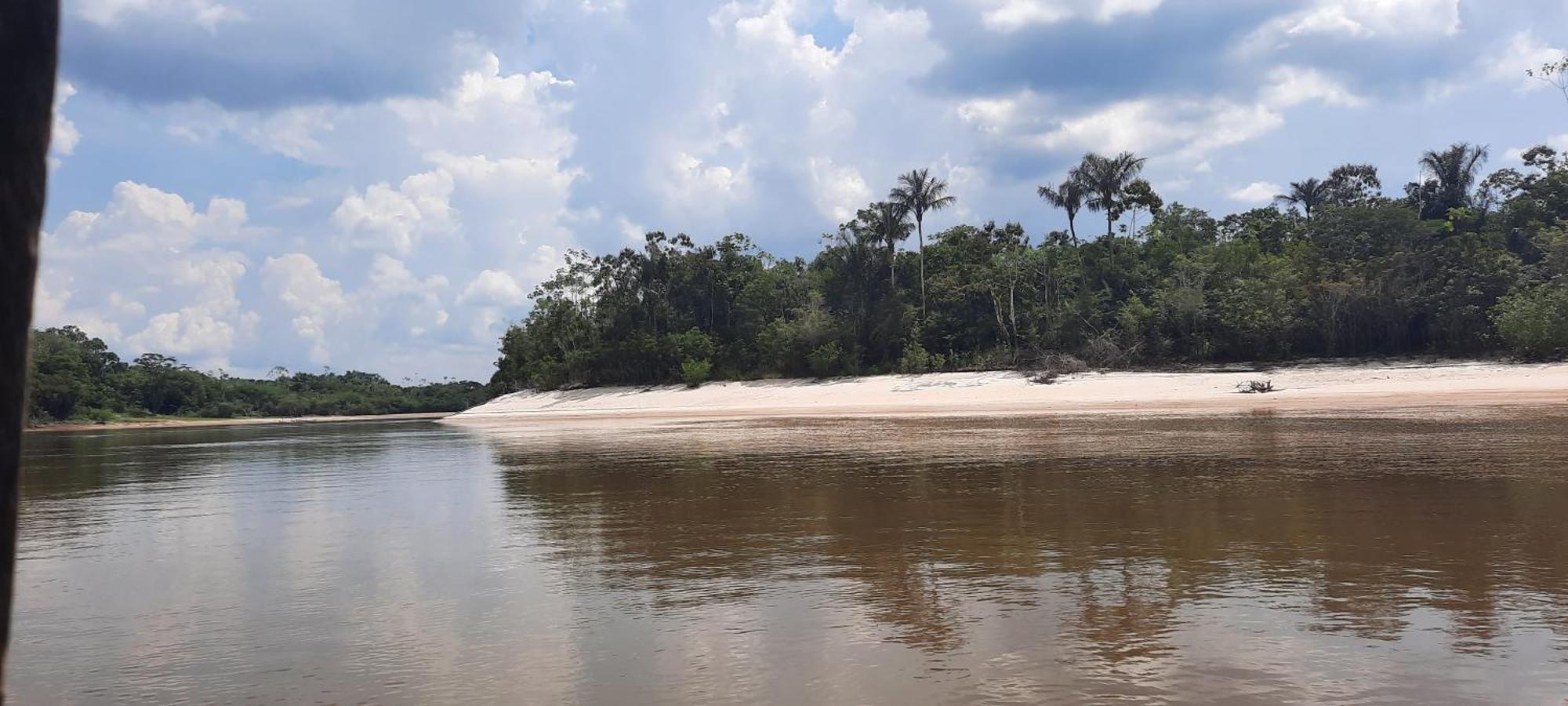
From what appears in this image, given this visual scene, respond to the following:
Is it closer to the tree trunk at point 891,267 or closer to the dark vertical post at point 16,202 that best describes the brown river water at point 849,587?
the dark vertical post at point 16,202

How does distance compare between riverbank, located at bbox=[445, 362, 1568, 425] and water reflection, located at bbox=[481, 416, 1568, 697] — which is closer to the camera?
water reflection, located at bbox=[481, 416, 1568, 697]

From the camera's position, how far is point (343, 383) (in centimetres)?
14162

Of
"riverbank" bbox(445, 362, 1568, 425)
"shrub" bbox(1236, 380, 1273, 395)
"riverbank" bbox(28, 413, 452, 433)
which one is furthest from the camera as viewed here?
"riverbank" bbox(28, 413, 452, 433)

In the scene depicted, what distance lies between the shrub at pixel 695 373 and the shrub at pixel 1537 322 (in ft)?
156

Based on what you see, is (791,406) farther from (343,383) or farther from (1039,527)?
(343,383)

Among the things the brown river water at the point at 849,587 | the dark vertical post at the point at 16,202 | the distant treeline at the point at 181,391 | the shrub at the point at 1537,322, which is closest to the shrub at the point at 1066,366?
the shrub at the point at 1537,322

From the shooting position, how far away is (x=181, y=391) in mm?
111000

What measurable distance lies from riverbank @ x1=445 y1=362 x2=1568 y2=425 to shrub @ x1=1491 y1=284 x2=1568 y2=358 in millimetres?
1426

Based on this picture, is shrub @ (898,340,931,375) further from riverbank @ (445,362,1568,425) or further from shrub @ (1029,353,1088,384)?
shrub @ (1029,353,1088,384)

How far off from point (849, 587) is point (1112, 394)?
39.0 meters

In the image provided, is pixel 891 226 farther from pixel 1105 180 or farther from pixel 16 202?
pixel 16 202

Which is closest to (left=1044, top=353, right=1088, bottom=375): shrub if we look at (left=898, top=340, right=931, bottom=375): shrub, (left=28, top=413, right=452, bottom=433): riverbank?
(left=898, top=340, right=931, bottom=375): shrub

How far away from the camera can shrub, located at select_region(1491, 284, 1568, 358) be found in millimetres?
39156

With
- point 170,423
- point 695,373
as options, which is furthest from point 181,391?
point 695,373
